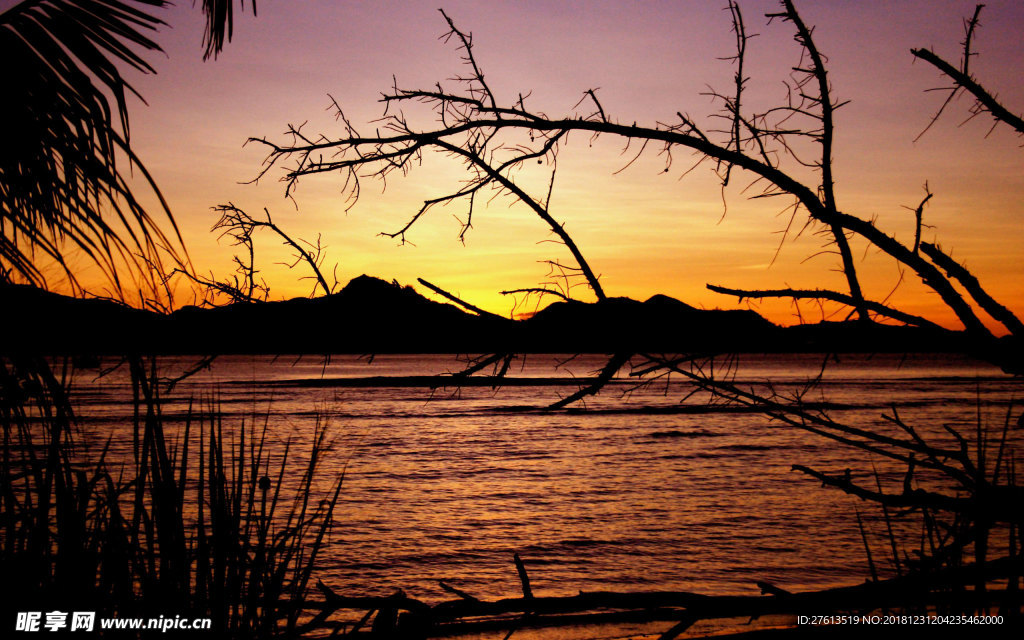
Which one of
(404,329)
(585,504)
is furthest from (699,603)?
(585,504)

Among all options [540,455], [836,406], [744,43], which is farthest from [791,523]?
[836,406]

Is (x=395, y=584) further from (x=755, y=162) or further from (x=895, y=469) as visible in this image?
(x=895, y=469)

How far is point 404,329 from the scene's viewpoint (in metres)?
1.25

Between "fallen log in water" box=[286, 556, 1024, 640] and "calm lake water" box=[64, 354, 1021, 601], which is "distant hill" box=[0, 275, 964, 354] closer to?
"calm lake water" box=[64, 354, 1021, 601]

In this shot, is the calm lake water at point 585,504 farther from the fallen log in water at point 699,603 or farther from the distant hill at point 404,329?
the fallen log in water at point 699,603

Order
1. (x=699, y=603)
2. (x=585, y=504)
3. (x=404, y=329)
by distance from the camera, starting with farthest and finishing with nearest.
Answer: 1. (x=585, y=504)
2. (x=699, y=603)
3. (x=404, y=329)

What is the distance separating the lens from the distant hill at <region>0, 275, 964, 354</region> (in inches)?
47.2

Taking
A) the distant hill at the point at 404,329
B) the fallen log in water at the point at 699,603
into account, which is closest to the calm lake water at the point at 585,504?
the distant hill at the point at 404,329

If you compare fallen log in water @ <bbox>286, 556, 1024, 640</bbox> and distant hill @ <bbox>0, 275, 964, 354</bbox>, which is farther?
fallen log in water @ <bbox>286, 556, 1024, 640</bbox>

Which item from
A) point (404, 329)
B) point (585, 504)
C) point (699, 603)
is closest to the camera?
point (404, 329)

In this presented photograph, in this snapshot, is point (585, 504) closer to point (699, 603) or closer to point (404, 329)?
point (699, 603)

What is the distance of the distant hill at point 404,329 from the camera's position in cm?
120

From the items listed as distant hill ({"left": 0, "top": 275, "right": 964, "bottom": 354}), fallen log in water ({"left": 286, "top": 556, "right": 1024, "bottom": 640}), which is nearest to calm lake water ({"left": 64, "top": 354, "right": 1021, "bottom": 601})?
distant hill ({"left": 0, "top": 275, "right": 964, "bottom": 354})

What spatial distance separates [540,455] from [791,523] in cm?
938
